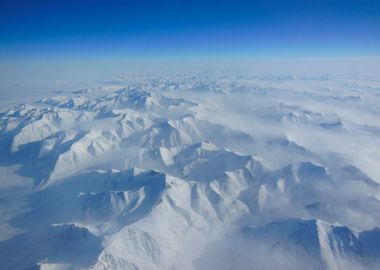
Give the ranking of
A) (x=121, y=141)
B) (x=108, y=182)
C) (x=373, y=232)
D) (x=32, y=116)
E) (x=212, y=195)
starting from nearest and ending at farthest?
(x=373, y=232) < (x=212, y=195) < (x=108, y=182) < (x=121, y=141) < (x=32, y=116)

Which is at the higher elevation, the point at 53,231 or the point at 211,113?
the point at 53,231

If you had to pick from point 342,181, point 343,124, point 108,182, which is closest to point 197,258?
point 108,182

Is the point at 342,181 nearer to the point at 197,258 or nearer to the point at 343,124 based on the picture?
the point at 197,258

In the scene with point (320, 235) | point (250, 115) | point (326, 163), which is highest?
point (320, 235)

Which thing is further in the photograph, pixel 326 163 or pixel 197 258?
pixel 326 163

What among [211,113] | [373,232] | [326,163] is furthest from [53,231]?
[211,113]

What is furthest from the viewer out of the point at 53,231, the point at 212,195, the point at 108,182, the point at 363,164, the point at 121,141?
the point at 121,141

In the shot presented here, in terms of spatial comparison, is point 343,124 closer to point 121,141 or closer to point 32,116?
point 121,141
